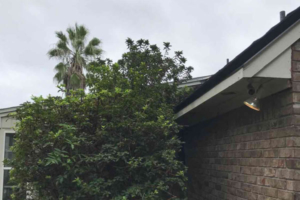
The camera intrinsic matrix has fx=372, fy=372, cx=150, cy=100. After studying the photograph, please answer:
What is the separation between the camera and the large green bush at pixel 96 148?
199 inches

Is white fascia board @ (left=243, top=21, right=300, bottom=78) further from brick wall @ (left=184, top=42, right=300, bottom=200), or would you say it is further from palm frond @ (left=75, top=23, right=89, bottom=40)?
palm frond @ (left=75, top=23, right=89, bottom=40)

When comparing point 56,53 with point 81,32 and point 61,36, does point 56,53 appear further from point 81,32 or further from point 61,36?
point 81,32

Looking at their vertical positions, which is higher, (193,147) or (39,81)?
(39,81)

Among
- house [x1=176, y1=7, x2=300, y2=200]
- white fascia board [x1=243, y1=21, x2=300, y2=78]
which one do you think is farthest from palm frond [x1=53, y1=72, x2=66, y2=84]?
white fascia board [x1=243, y1=21, x2=300, y2=78]

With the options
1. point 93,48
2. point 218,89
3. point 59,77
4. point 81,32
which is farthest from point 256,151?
point 81,32

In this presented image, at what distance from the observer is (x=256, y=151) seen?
429 cm

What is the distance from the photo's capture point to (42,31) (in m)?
22.0

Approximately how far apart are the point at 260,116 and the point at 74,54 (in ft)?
49.6

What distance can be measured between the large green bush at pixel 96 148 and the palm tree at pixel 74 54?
12.0 m

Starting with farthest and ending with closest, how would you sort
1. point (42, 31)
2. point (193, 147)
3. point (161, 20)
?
point (42, 31) < point (161, 20) < point (193, 147)

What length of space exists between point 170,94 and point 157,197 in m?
2.86

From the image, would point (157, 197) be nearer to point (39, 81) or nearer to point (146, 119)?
point (146, 119)

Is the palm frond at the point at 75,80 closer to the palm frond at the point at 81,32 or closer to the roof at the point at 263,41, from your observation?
the palm frond at the point at 81,32

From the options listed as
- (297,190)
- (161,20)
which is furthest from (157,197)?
(161,20)
